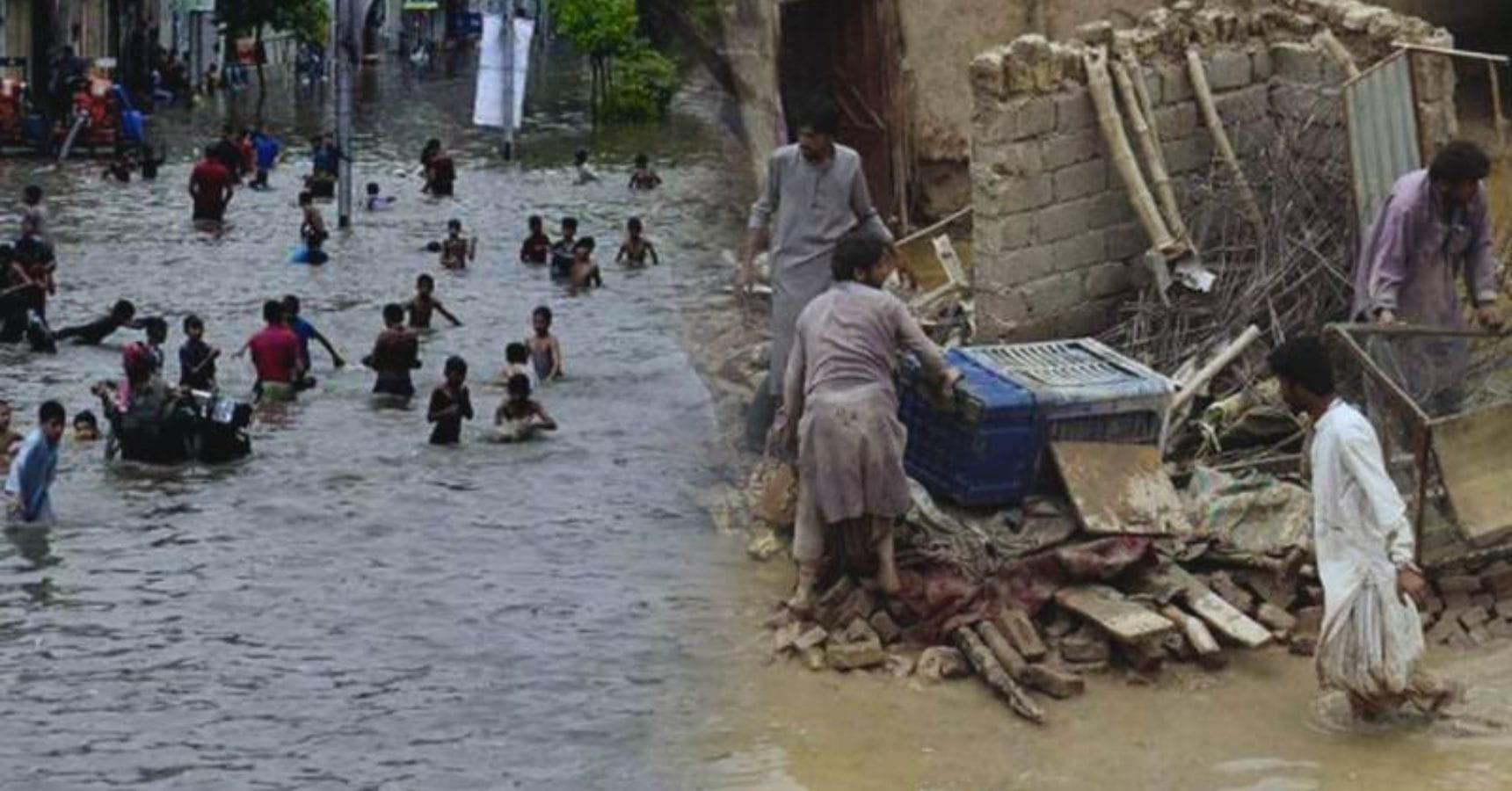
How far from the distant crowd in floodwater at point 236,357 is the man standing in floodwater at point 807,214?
3.59 metres

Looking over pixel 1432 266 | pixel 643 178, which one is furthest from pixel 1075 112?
pixel 643 178

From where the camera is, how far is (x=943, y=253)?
43.2 ft

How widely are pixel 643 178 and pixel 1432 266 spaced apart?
19603 millimetres

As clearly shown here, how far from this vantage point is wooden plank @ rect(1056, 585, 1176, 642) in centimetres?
844

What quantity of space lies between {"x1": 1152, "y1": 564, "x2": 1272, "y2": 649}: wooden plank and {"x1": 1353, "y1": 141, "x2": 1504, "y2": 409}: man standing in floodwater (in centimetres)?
113

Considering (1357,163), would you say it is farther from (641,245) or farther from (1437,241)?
(641,245)

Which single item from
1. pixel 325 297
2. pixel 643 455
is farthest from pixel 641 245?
pixel 643 455

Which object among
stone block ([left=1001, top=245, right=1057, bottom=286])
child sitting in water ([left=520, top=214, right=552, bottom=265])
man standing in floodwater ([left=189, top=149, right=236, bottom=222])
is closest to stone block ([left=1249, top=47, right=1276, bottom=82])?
stone block ([left=1001, top=245, right=1057, bottom=286])

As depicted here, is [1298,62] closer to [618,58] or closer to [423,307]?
[423,307]

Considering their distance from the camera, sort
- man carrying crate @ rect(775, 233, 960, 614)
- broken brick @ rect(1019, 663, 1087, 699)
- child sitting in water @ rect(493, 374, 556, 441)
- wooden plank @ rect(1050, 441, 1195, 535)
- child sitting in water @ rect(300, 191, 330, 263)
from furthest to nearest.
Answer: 1. child sitting in water @ rect(300, 191, 330, 263)
2. child sitting in water @ rect(493, 374, 556, 441)
3. wooden plank @ rect(1050, 441, 1195, 535)
4. man carrying crate @ rect(775, 233, 960, 614)
5. broken brick @ rect(1019, 663, 1087, 699)

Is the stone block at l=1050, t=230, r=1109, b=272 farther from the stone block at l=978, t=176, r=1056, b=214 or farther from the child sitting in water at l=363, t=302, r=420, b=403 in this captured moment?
the child sitting in water at l=363, t=302, r=420, b=403

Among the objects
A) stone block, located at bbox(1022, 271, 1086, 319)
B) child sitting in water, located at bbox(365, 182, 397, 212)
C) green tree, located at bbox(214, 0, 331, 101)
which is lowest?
child sitting in water, located at bbox(365, 182, 397, 212)

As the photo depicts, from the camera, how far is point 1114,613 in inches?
338

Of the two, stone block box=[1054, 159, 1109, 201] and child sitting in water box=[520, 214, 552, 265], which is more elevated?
stone block box=[1054, 159, 1109, 201]
